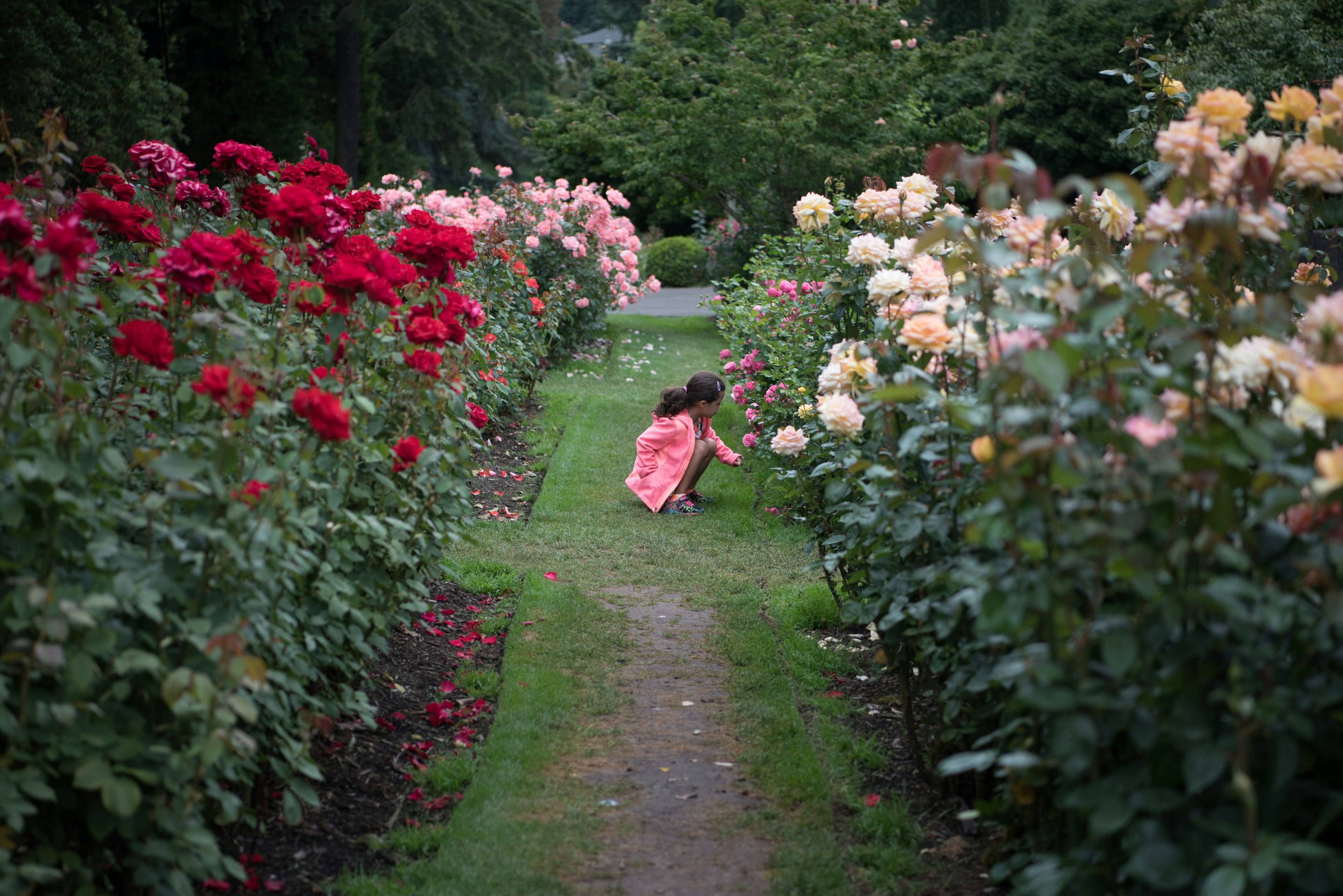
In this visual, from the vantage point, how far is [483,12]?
59.6ft

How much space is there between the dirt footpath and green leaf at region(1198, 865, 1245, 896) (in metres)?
1.29

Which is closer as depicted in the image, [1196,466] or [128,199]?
[1196,466]

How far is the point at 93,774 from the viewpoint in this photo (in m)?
1.80

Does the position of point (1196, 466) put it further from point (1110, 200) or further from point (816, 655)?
point (816, 655)

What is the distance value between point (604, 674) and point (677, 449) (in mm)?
2473

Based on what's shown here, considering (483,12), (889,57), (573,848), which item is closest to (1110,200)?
(573,848)

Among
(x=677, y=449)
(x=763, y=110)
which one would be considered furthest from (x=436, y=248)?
(x=763, y=110)

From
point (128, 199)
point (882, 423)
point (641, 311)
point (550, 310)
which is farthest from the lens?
point (641, 311)

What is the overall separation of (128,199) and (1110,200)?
324 centimetres

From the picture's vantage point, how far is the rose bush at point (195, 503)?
186 cm

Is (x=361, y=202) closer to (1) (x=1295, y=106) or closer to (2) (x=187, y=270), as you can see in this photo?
(2) (x=187, y=270)

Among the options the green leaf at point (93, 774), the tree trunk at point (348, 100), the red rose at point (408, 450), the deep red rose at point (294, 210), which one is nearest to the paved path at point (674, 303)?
the tree trunk at point (348, 100)

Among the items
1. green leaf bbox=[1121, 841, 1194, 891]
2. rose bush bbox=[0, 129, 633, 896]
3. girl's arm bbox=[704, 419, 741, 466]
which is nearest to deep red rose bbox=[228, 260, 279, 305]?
rose bush bbox=[0, 129, 633, 896]

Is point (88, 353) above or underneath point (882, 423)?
above
